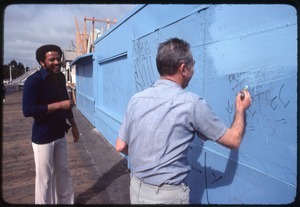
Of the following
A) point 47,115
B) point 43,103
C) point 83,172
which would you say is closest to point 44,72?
point 43,103

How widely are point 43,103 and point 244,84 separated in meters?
2.21

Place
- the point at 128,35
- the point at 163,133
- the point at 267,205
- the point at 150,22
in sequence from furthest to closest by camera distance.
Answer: the point at 128,35 < the point at 150,22 < the point at 267,205 < the point at 163,133

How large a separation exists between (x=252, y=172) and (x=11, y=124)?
398 inches

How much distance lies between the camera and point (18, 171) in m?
4.62

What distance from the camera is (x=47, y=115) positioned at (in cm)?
279

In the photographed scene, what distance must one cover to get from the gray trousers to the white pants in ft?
5.25

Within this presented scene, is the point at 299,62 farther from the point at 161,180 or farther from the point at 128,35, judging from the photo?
the point at 128,35

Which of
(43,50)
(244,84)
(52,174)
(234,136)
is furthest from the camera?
(52,174)

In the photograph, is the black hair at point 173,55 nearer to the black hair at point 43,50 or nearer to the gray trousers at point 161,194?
the gray trousers at point 161,194

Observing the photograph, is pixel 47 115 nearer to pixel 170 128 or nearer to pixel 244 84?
pixel 170 128

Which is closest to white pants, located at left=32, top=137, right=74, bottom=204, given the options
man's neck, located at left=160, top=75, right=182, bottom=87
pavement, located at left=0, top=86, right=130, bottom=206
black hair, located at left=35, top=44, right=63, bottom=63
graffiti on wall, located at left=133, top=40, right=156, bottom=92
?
pavement, located at left=0, top=86, right=130, bottom=206

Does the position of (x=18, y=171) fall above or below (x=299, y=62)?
below

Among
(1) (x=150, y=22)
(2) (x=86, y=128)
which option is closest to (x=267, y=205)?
(1) (x=150, y=22)

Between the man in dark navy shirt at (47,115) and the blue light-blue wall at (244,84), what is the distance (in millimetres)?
1488
